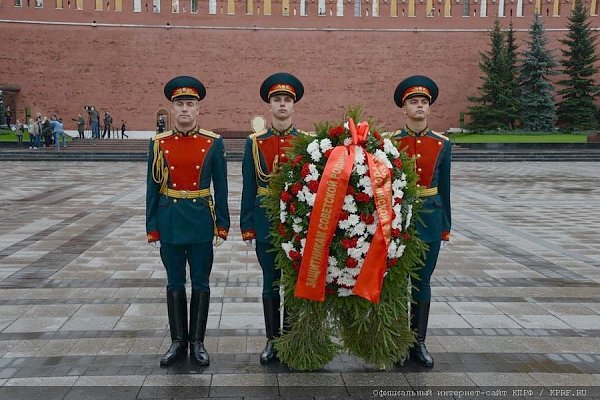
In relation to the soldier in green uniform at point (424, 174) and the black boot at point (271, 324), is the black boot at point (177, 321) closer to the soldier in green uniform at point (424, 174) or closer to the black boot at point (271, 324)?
the black boot at point (271, 324)

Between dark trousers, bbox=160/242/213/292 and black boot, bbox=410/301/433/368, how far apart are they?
1154mm

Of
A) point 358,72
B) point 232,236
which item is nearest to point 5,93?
point 358,72

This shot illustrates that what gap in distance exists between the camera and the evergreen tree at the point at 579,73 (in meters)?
24.8

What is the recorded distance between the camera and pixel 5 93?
79.4 feet

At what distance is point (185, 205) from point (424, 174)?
1.30 meters

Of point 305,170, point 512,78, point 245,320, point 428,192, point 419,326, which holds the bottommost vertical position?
point 245,320

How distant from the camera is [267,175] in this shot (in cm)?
319

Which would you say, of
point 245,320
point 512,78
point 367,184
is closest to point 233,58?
point 512,78

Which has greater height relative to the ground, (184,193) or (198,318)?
(184,193)

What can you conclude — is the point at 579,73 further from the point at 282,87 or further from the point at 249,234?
the point at 249,234

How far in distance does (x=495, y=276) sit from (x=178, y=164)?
3.20 metres

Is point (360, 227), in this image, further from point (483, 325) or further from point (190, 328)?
point (483, 325)

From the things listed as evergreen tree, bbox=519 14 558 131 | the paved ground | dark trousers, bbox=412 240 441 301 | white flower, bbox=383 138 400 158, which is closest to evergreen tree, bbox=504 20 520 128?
evergreen tree, bbox=519 14 558 131

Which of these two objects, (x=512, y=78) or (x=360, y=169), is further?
(x=512, y=78)
